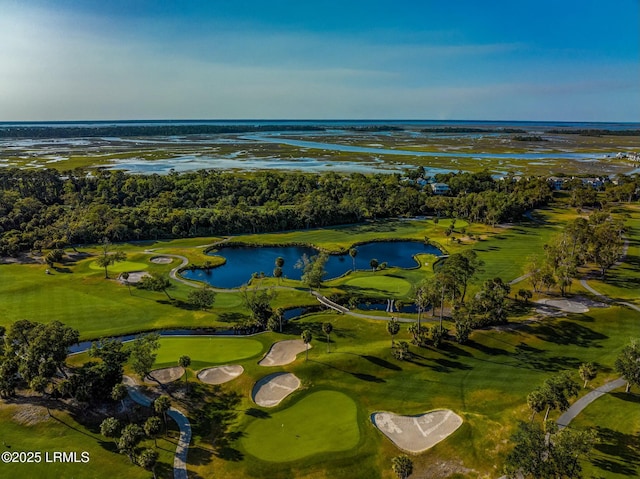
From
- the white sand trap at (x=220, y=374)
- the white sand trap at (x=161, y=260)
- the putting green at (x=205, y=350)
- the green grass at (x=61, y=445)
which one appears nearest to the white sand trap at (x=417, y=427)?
the white sand trap at (x=220, y=374)

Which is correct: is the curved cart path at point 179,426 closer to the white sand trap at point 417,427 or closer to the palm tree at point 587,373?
the white sand trap at point 417,427

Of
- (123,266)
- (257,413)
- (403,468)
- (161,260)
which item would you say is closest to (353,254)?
(161,260)

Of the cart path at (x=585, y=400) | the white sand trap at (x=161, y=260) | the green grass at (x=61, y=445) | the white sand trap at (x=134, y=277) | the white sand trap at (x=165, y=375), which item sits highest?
the white sand trap at (x=161, y=260)

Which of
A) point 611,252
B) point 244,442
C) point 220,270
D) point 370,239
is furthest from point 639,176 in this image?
point 244,442

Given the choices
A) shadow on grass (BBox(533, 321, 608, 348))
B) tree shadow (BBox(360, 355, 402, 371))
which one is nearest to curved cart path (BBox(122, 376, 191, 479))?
tree shadow (BBox(360, 355, 402, 371))

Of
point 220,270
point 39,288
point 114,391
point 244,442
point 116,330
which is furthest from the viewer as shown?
point 220,270

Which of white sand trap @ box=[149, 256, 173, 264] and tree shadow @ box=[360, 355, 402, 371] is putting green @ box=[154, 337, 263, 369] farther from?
white sand trap @ box=[149, 256, 173, 264]

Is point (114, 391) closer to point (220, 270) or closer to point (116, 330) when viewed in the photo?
point (116, 330)
